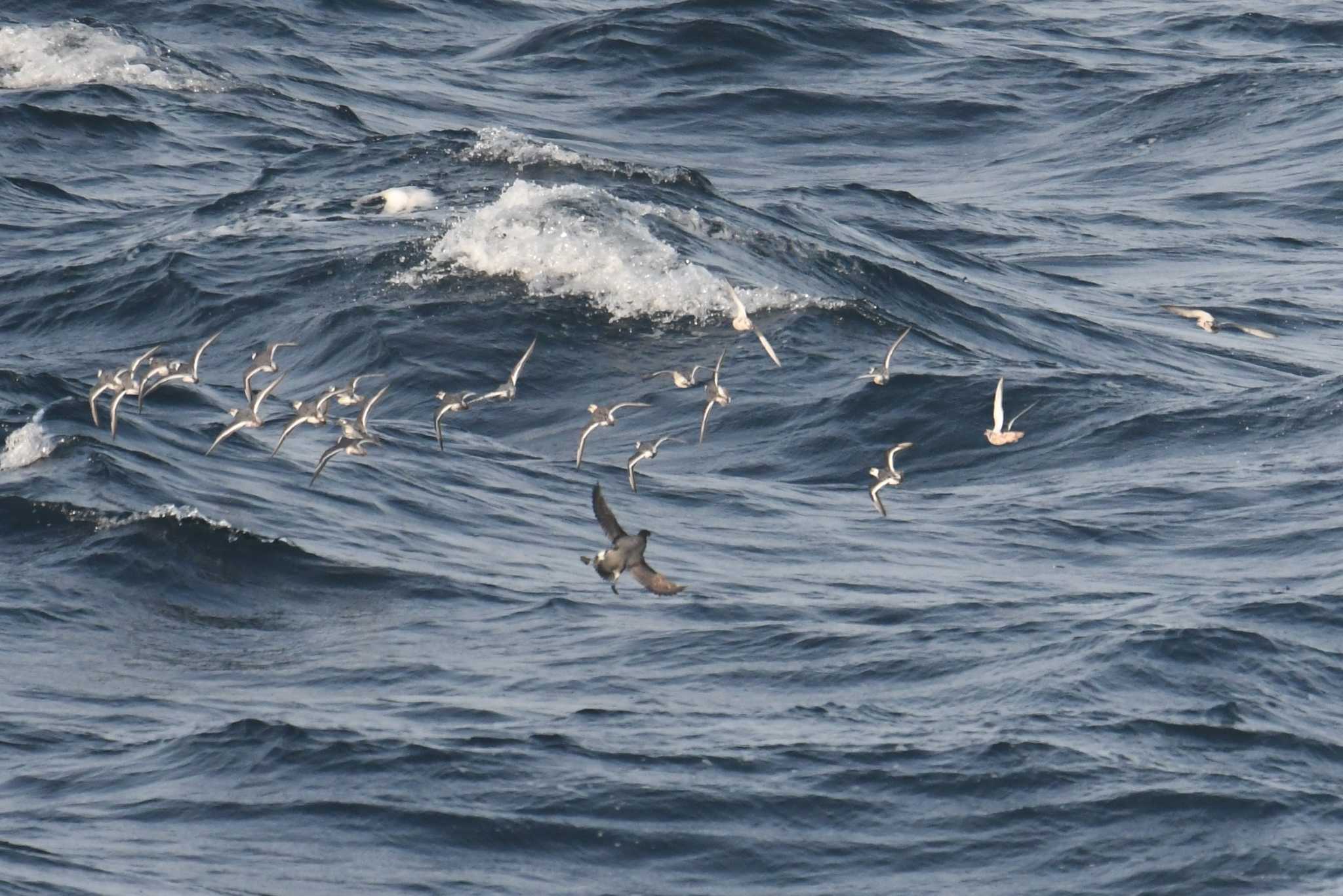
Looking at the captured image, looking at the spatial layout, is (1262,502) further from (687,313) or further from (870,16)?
(870,16)

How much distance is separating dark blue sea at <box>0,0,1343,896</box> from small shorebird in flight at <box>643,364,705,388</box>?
39 centimetres

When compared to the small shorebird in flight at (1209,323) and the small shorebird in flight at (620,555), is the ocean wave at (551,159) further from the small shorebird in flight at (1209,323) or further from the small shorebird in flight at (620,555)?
the small shorebird in flight at (620,555)

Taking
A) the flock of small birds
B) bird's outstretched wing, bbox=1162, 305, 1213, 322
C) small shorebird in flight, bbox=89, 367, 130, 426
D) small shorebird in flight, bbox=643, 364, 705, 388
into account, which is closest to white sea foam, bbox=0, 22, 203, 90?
the flock of small birds

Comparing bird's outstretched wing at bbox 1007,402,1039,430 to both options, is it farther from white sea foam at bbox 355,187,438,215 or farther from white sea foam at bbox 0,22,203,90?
white sea foam at bbox 0,22,203,90

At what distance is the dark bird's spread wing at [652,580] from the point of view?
1473 centimetres

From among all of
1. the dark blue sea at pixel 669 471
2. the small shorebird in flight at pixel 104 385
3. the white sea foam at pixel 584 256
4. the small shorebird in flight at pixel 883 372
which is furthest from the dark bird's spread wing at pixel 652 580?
the white sea foam at pixel 584 256

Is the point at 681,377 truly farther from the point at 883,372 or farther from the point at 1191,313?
the point at 1191,313

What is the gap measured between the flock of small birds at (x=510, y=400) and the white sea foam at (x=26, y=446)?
24.3 inches

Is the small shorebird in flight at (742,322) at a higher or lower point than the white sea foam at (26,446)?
higher

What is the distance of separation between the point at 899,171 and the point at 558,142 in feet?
22.0

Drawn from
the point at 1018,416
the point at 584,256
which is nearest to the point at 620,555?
the point at 1018,416

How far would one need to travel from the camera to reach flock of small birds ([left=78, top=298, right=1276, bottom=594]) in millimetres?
15523

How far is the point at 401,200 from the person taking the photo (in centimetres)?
3522

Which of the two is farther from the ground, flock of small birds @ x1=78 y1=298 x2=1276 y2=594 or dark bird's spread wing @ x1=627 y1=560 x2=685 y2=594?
dark bird's spread wing @ x1=627 y1=560 x2=685 y2=594
